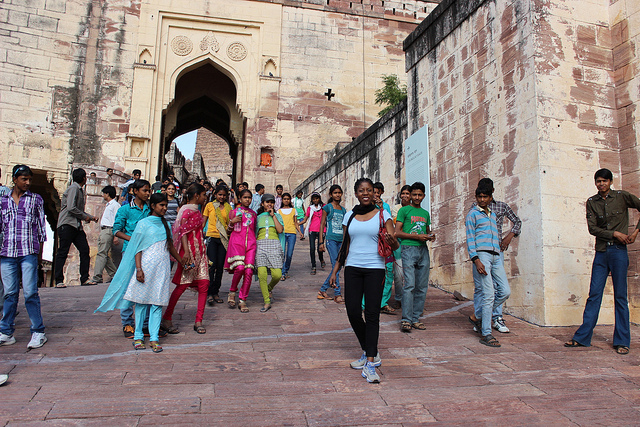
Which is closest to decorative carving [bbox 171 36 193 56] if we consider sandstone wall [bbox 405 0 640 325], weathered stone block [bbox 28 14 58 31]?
weathered stone block [bbox 28 14 58 31]

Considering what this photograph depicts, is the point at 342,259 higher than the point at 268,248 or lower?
lower

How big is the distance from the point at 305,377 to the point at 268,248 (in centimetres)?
268

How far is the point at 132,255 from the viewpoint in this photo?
464 cm

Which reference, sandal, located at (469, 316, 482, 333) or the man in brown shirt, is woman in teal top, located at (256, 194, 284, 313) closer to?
sandal, located at (469, 316, 482, 333)

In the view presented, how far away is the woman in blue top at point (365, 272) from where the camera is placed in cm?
380

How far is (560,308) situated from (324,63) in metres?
16.8

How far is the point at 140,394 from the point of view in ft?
10.9

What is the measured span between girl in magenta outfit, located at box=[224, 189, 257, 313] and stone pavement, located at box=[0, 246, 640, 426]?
581 millimetres

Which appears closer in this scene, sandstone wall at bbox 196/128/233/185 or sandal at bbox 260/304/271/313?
sandal at bbox 260/304/271/313

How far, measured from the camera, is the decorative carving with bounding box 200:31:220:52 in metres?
19.4

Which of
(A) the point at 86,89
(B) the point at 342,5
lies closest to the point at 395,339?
(A) the point at 86,89

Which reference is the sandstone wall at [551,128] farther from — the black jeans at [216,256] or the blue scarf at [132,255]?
the blue scarf at [132,255]

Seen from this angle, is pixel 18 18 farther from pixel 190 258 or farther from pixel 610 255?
pixel 610 255

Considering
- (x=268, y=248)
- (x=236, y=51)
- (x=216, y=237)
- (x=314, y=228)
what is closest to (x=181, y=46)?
(x=236, y=51)
